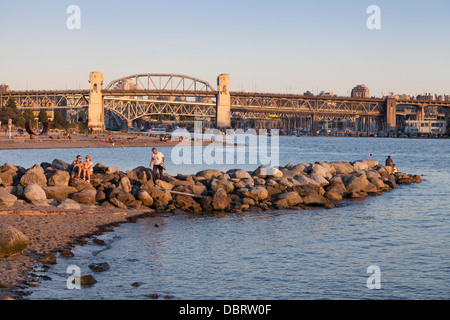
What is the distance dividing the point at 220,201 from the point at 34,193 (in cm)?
716

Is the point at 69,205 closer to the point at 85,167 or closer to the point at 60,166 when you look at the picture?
the point at 85,167

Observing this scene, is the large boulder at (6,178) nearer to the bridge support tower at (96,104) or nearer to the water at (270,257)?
the water at (270,257)

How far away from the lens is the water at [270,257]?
12.3 metres

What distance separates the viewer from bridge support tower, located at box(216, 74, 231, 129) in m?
158

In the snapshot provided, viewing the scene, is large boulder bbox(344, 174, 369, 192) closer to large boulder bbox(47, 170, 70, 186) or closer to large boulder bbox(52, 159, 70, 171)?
large boulder bbox(47, 170, 70, 186)

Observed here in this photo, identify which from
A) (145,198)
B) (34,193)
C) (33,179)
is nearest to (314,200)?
(145,198)

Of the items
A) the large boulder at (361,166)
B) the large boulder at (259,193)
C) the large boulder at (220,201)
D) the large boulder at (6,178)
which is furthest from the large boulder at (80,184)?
the large boulder at (361,166)

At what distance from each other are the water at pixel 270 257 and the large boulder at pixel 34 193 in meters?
3.84

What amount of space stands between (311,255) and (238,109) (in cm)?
15071
